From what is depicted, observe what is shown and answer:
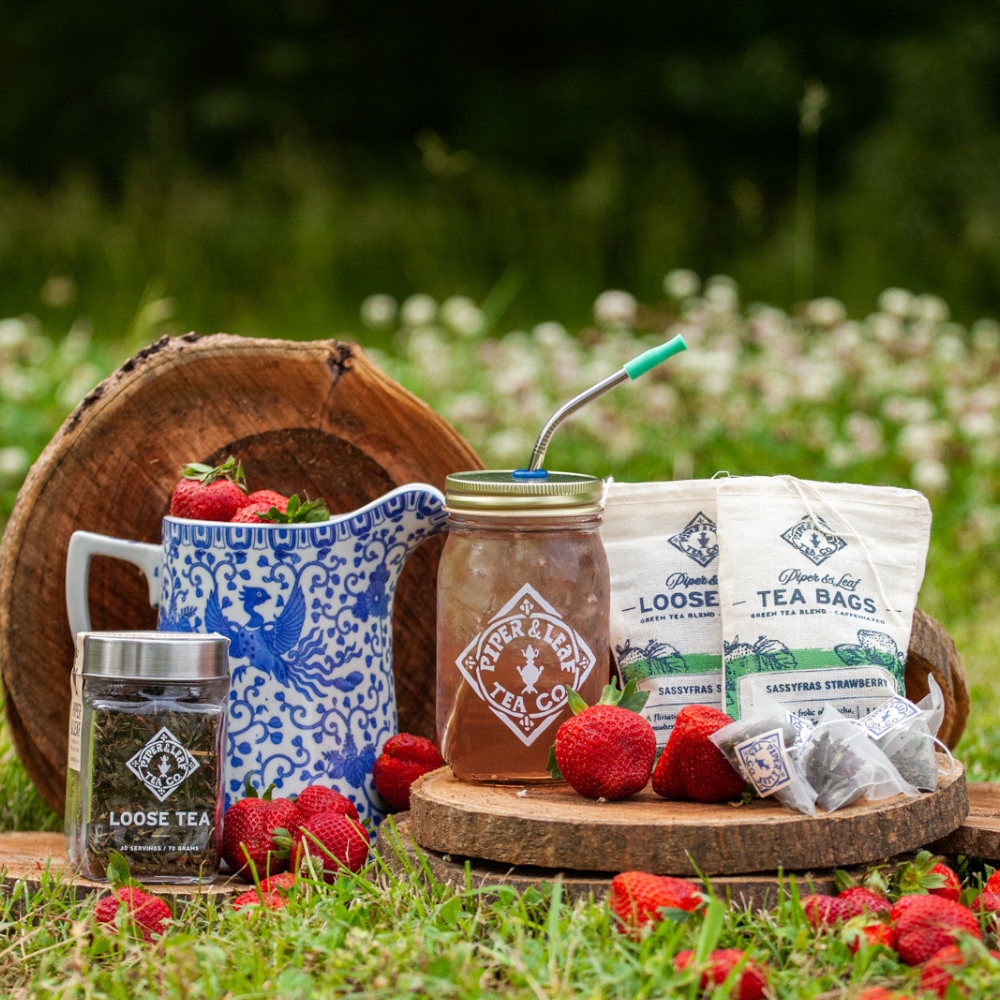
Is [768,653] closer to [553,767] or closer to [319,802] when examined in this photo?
[553,767]

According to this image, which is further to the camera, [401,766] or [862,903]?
[401,766]

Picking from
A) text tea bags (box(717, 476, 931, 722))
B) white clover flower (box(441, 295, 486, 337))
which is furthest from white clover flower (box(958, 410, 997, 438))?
text tea bags (box(717, 476, 931, 722))

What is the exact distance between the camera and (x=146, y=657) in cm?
Result: 146

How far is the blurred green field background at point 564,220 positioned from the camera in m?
3.81

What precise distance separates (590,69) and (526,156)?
88cm

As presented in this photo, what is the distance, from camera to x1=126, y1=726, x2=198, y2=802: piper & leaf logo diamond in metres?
1.45

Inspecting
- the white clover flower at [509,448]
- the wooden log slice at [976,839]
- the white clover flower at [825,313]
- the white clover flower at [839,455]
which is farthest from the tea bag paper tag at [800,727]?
the white clover flower at [825,313]

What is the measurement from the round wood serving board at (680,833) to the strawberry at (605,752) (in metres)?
0.03

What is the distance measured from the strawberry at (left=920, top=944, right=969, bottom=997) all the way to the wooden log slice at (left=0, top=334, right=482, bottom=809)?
1.00 meters

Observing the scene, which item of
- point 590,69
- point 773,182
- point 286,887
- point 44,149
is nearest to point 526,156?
point 590,69

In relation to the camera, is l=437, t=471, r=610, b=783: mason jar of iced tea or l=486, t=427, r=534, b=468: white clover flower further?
l=486, t=427, r=534, b=468: white clover flower

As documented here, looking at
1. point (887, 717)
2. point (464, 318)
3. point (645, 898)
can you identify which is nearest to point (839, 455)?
point (464, 318)

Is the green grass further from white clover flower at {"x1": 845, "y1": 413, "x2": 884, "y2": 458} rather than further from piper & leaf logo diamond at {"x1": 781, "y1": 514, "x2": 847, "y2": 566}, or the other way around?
white clover flower at {"x1": 845, "y1": 413, "x2": 884, "y2": 458}

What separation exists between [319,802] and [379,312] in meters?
2.68
